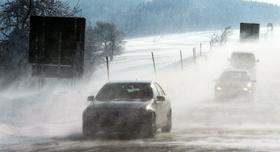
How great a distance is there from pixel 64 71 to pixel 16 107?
5.97 m

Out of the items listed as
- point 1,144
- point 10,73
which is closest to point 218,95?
point 10,73

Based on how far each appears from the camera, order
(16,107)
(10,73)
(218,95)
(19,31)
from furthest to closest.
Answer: (10,73), (19,31), (218,95), (16,107)

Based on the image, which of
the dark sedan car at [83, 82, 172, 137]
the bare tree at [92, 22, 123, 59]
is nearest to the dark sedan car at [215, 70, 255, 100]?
the dark sedan car at [83, 82, 172, 137]

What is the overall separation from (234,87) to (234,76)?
99 cm

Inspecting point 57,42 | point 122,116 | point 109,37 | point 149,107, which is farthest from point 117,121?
point 109,37

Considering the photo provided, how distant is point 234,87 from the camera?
32.7 meters

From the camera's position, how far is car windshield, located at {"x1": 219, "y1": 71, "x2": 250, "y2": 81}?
1309 inches

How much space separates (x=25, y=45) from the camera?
42719 millimetres

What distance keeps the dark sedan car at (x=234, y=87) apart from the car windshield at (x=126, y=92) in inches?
642

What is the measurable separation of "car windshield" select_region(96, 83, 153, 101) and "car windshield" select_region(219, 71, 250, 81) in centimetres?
1695

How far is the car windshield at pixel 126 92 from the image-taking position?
53.8 ft

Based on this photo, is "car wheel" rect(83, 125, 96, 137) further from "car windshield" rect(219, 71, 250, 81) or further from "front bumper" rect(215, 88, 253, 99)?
"car windshield" rect(219, 71, 250, 81)

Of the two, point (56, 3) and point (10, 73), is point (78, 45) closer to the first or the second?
point (56, 3)

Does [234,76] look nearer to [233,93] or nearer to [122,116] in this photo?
[233,93]
